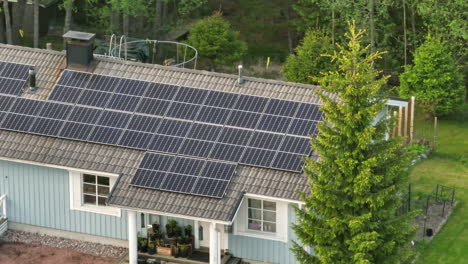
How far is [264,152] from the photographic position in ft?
128

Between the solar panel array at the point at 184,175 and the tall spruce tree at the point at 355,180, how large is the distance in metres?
4.75

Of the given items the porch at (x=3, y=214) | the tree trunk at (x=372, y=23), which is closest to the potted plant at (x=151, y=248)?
the porch at (x=3, y=214)

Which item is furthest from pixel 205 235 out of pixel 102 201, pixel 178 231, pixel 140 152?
pixel 102 201

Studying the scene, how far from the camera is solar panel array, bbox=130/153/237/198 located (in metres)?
38.2

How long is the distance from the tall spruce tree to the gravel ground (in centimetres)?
883

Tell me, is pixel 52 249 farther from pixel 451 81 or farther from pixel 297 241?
pixel 451 81

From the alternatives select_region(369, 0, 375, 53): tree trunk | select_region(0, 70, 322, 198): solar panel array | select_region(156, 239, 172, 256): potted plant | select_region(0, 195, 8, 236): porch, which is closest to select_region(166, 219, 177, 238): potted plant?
select_region(156, 239, 172, 256): potted plant

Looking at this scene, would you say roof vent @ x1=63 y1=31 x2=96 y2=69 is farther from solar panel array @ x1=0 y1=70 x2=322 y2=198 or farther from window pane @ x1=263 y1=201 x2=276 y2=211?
window pane @ x1=263 y1=201 x2=276 y2=211

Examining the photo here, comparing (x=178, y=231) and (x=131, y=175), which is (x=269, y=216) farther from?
(x=131, y=175)

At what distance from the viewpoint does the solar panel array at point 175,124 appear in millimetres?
38750

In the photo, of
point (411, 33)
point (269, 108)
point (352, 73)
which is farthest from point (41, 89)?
point (411, 33)

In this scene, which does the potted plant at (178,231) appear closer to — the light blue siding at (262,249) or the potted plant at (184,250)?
the potted plant at (184,250)

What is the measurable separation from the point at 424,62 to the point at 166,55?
47.7 ft

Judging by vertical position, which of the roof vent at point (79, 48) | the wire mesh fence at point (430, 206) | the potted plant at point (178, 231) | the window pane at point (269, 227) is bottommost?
the wire mesh fence at point (430, 206)
